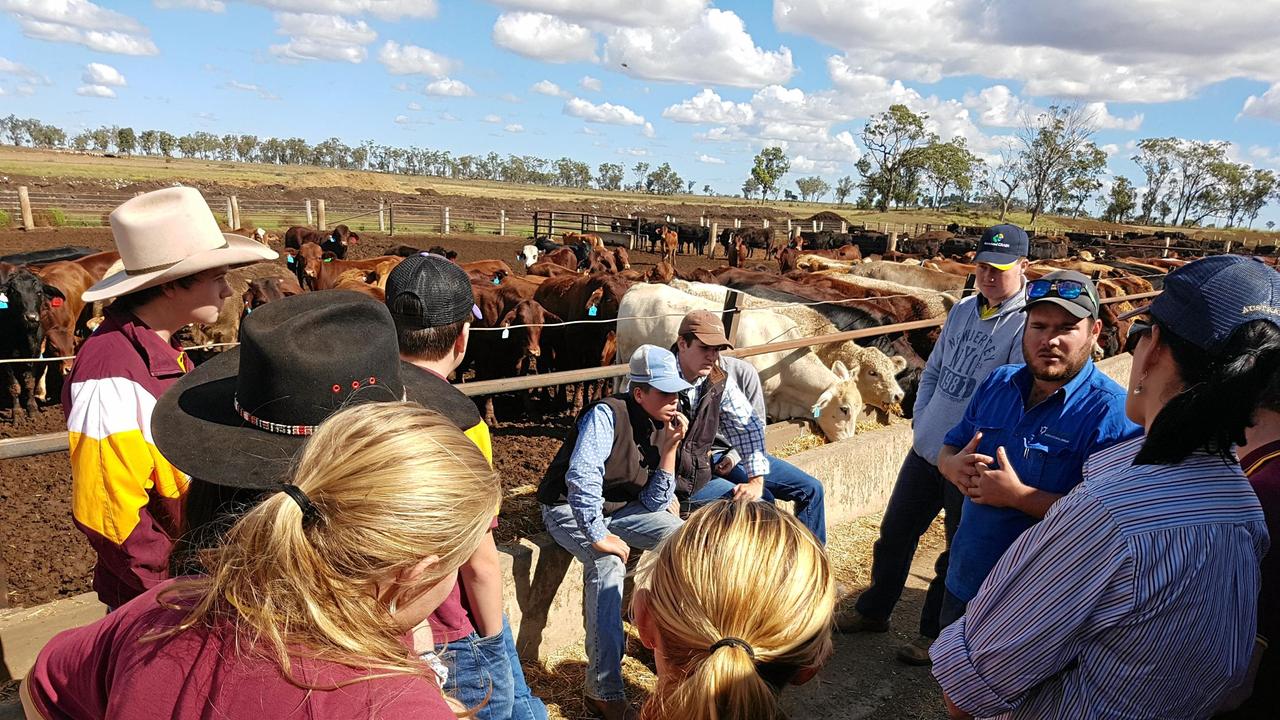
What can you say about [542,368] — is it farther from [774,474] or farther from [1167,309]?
[1167,309]

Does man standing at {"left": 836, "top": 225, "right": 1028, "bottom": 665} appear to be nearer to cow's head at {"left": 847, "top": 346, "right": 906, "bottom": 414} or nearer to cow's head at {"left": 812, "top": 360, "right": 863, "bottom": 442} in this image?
cow's head at {"left": 812, "top": 360, "right": 863, "bottom": 442}

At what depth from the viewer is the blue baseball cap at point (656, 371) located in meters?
3.40

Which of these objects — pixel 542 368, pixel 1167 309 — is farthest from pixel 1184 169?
pixel 1167 309

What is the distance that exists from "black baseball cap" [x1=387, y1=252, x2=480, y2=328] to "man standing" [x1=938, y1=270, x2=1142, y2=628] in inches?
76.6

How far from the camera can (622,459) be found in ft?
11.4

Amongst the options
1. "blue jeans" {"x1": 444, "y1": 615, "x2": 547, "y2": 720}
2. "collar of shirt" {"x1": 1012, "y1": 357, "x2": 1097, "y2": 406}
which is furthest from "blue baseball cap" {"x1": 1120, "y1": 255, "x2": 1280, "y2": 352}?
"blue jeans" {"x1": 444, "y1": 615, "x2": 547, "y2": 720}

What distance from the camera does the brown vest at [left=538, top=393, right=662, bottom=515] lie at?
349 cm

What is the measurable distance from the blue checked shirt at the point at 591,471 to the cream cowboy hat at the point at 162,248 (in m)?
1.59

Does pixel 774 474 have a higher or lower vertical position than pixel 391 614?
lower

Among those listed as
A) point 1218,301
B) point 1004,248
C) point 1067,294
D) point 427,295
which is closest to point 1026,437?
point 1067,294

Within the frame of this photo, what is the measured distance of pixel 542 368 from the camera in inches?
438

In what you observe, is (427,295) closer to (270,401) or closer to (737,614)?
(270,401)

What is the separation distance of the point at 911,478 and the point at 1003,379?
1.12 metres

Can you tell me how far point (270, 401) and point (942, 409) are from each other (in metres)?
3.27
